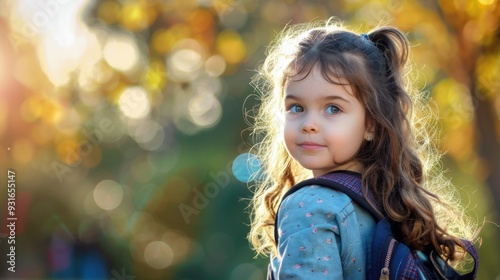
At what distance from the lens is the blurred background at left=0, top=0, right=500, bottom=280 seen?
698cm

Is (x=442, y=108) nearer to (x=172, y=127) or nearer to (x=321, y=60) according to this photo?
(x=172, y=127)

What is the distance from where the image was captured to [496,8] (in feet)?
17.9

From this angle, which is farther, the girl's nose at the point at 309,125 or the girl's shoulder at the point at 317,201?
the girl's nose at the point at 309,125

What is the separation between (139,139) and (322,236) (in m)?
6.16

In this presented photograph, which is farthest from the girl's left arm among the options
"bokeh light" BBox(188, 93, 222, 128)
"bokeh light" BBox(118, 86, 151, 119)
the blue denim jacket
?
"bokeh light" BBox(118, 86, 151, 119)

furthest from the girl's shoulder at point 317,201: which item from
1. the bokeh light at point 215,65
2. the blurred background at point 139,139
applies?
the bokeh light at point 215,65

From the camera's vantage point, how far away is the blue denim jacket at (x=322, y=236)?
5.47 ft

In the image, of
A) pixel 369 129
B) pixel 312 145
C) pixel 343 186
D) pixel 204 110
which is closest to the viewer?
pixel 343 186

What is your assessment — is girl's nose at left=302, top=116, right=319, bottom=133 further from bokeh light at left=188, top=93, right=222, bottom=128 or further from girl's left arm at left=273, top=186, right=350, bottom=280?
bokeh light at left=188, top=93, right=222, bottom=128

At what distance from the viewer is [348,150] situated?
195 cm

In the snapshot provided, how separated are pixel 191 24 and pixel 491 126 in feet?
10.4

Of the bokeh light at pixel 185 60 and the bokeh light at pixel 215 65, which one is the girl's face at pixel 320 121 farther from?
the bokeh light at pixel 185 60

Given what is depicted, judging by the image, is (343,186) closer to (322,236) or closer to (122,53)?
(322,236)

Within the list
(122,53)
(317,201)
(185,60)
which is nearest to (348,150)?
(317,201)
